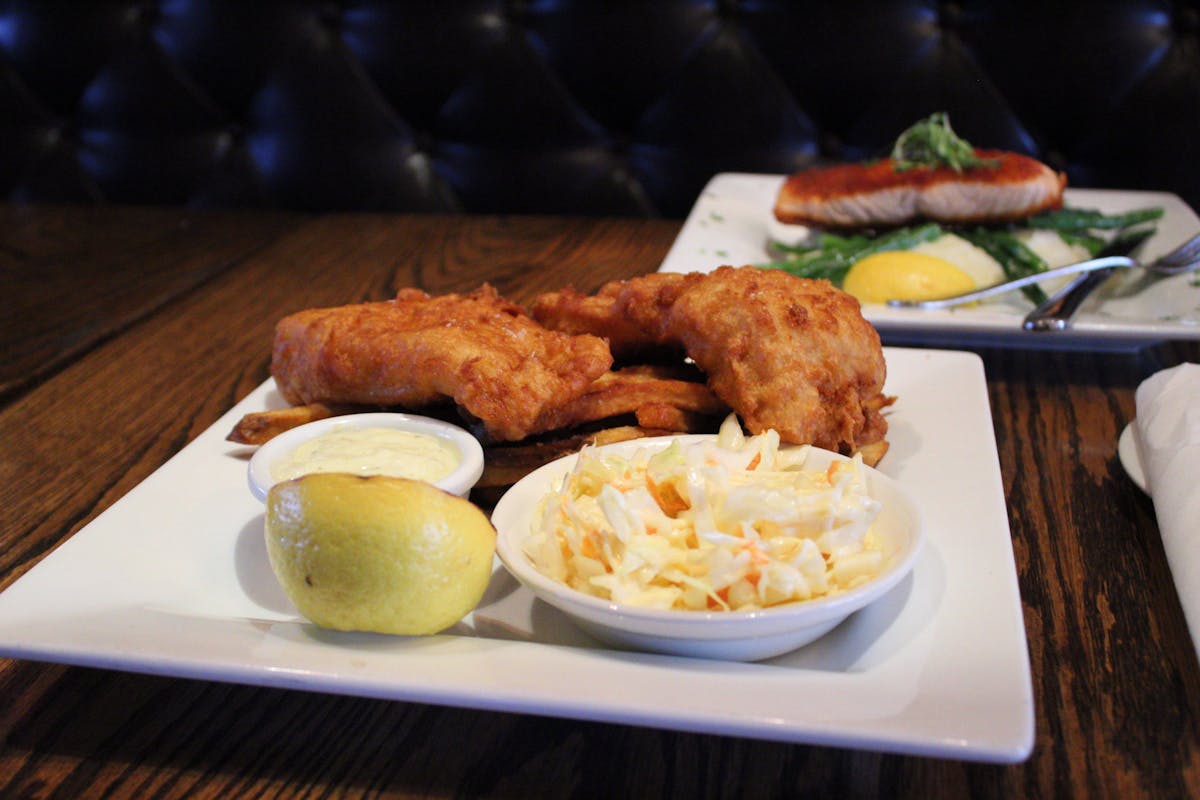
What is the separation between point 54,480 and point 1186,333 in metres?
2.66

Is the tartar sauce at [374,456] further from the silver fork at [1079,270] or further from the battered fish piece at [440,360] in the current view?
the silver fork at [1079,270]

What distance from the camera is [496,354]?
80.0 inches

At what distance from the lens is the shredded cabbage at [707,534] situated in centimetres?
147

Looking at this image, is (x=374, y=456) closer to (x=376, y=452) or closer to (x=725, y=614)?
(x=376, y=452)

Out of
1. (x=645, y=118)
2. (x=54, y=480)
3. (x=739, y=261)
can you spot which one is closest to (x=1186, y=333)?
(x=739, y=261)

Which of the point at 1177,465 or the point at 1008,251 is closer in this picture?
the point at 1177,465

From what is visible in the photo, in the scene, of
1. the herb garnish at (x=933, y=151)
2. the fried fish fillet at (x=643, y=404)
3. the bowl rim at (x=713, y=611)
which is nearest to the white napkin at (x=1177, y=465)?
the bowl rim at (x=713, y=611)

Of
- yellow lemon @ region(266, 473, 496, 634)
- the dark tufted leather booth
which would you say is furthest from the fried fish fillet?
the dark tufted leather booth

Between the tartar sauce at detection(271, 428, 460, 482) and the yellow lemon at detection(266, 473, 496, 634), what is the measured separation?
0.35m

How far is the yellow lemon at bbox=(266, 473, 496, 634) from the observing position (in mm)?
1454

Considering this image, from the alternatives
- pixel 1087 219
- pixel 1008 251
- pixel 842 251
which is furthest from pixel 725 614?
pixel 1087 219

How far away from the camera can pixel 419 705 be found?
59.3 inches

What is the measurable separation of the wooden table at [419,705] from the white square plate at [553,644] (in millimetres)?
97

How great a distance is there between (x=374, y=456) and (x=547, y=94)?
12.0 feet
